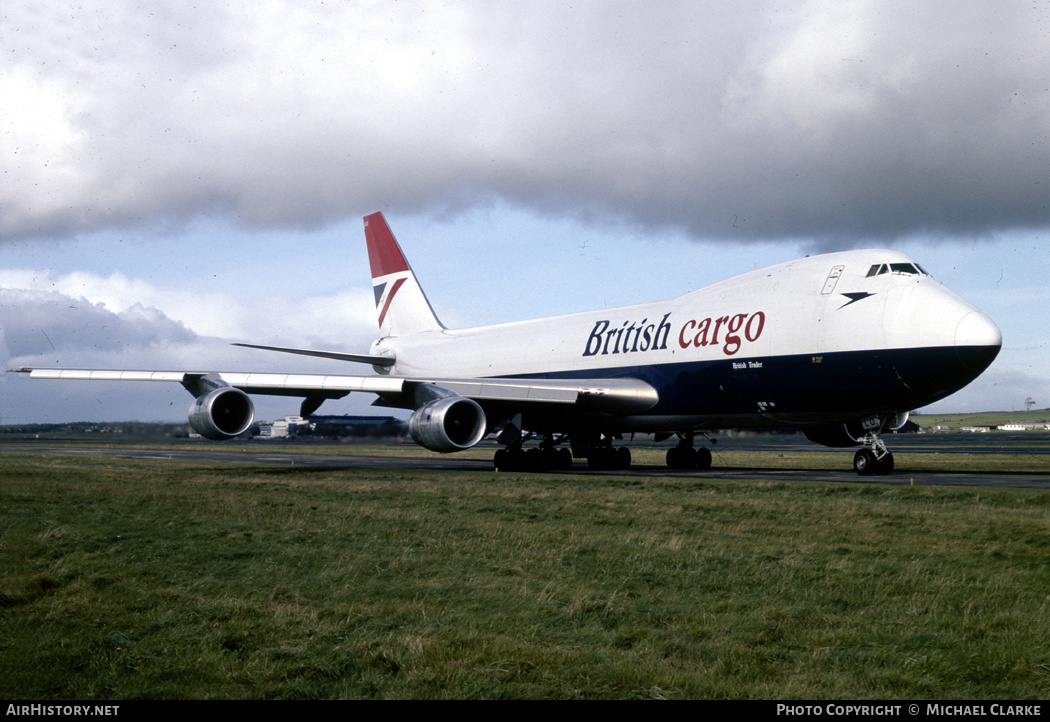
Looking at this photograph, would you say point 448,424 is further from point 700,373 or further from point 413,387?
point 700,373

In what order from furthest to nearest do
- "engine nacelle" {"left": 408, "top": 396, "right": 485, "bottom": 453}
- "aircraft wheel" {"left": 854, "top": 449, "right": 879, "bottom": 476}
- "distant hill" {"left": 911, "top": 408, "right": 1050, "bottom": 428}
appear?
"distant hill" {"left": 911, "top": 408, "right": 1050, "bottom": 428} → "engine nacelle" {"left": 408, "top": 396, "right": 485, "bottom": 453} → "aircraft wheel" {"left": 854, "top": 449, "right": 879, "bottom": 476}

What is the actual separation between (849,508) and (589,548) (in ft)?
18.0

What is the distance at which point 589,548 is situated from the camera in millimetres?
9648

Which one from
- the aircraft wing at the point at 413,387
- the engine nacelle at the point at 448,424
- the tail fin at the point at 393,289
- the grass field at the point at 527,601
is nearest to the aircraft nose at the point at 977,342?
the grass field at the point at 527,601

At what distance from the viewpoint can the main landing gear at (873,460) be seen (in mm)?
20609

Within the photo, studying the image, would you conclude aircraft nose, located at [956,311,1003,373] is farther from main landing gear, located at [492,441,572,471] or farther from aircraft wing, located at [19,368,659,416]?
main landing gear, located at [492,441,572,471]

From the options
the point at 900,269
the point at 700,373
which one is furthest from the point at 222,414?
the point at 900,269

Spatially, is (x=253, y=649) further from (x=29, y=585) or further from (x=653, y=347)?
(x=653, y=347)

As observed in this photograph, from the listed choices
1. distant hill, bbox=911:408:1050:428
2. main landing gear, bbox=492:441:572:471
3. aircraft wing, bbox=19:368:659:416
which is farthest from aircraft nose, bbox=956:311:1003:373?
distant hill, bbox=911:408:1050:428

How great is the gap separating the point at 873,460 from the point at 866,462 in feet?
0.55

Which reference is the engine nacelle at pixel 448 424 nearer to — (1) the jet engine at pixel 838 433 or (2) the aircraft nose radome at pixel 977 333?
(1) the jet engine at pixel 838 433

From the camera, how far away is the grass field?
5211 millimetres

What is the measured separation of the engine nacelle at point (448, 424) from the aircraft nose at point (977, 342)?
12048mm

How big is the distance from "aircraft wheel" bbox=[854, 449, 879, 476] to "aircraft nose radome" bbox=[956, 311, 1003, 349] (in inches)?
146
